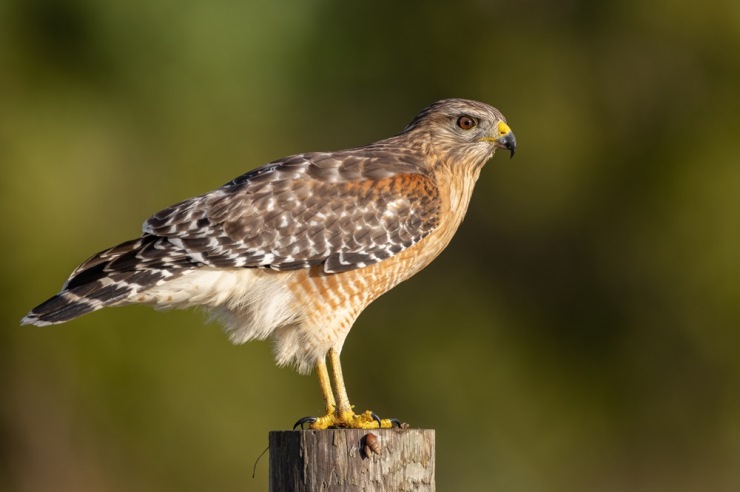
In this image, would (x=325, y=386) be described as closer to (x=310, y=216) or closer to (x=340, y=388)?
(x=340, y=388)

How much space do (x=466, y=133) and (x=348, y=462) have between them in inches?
106

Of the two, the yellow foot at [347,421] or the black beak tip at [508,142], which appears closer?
the yellow foot at [347,421]

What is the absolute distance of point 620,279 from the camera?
15.9 metres

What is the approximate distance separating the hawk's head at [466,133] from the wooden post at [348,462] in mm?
2424

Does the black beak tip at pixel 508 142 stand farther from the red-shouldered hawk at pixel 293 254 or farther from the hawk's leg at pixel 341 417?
the hawk's leg at pixel 341 417

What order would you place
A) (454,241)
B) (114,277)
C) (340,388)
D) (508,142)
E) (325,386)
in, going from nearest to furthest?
(114,277) < (340,388) < (325,386) < (508,142) < (454,241)

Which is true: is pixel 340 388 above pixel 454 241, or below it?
below

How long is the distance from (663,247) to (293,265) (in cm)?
976

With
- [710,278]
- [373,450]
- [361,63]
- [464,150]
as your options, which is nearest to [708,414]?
[710,278]

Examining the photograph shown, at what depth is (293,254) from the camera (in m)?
6.77

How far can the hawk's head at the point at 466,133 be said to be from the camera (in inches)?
295

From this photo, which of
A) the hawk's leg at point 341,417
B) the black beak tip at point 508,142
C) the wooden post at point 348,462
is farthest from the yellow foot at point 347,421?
the black beak tip at point 508,142

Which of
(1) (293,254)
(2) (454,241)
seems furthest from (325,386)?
(2) (454,241)

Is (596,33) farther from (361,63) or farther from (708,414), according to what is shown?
(708,414)
